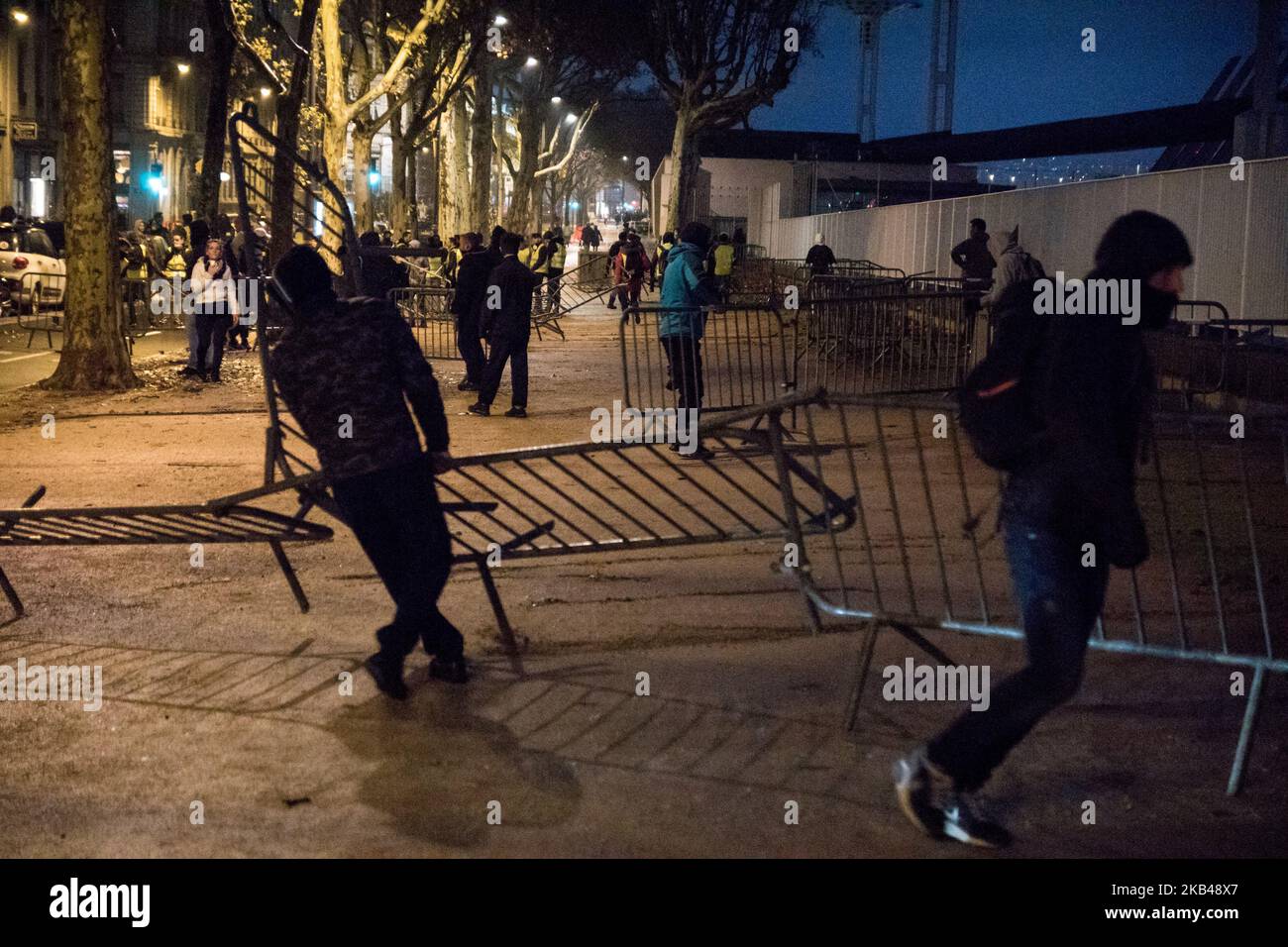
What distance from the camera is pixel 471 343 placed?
17.2 metres

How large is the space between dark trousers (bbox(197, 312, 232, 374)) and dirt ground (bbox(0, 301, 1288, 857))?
10221mm

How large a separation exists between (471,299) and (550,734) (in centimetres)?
1177

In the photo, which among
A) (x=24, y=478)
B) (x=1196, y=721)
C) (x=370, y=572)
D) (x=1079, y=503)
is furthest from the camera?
(x=24, y=478)

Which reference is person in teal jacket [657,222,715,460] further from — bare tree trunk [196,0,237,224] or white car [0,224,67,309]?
white car [0,224,67,309]

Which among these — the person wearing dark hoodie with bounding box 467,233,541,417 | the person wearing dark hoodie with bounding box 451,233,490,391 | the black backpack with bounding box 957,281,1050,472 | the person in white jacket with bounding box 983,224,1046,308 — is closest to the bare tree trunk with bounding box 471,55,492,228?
the person wearing dark hoodie with bounding box 451,233,490,391

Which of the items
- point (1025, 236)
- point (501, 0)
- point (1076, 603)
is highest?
point (501, 0)

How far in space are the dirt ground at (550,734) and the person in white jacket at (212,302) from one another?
10.0 meters

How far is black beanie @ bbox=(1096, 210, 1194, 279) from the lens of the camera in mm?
4359

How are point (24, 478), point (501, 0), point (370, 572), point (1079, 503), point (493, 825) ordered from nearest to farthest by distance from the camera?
point (1079, 503) < point (493, 825) < point (370, 572) < point (24, 478) < point (501, 0)

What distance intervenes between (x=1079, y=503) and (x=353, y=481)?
2736mm

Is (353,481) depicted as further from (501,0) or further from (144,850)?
(501,0)

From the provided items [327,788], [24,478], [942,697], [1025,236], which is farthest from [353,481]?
[1025,236]

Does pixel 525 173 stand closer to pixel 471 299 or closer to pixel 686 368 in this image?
pixel 471 299

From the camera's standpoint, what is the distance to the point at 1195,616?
7230 mm
